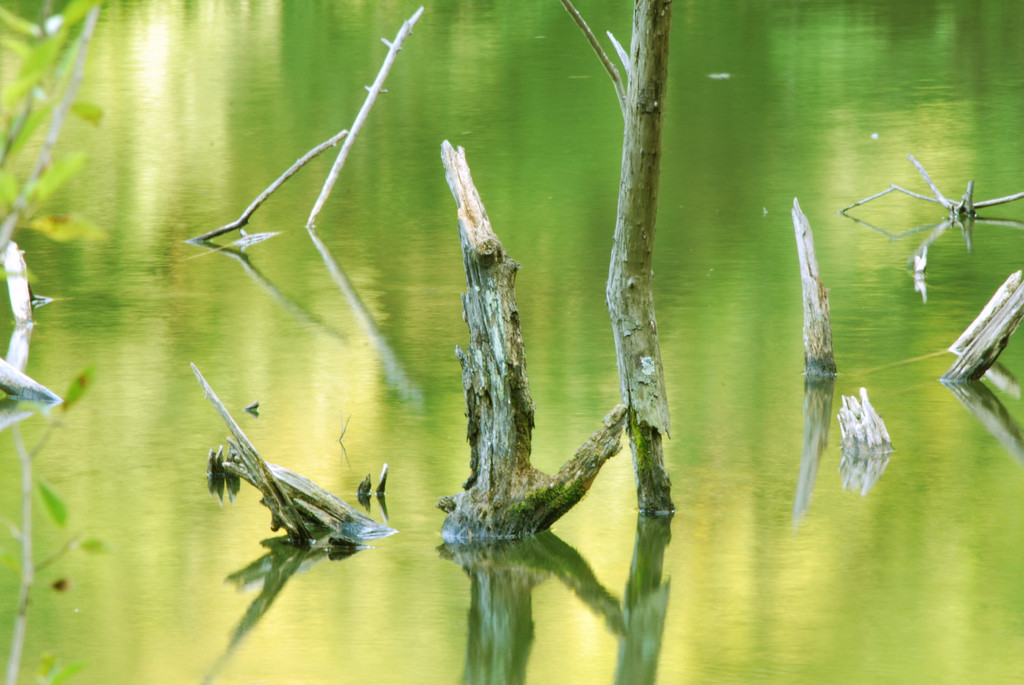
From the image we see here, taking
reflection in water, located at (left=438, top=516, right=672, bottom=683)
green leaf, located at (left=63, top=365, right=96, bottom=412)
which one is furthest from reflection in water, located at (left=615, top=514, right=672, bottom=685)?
green leaf, located at (left=63, top=365, right=96, bottom=412)

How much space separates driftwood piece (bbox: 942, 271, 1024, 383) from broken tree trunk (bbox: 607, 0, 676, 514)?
209 cm

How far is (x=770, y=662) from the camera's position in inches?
138

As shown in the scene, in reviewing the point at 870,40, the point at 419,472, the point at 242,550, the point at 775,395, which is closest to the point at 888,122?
the point at 870,40

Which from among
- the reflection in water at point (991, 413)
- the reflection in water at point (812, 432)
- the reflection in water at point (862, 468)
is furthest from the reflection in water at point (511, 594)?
the reflection in water at point (991, 413)

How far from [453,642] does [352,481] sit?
56.7 inches

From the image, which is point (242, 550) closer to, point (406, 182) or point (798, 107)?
point (406, 182)

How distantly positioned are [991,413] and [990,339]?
0.46 meters

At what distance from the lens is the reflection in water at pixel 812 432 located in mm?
4754

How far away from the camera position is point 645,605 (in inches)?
157

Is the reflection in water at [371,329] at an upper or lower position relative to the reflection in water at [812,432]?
lower

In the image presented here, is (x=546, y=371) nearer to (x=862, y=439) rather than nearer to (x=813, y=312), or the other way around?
(x=813, y=312)

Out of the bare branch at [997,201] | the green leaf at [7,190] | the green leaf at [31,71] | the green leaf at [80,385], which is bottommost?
the bare branch at [997,201]

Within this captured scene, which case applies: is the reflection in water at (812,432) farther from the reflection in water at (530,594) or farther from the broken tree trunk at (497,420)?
the broken tree trunk at (497,420)

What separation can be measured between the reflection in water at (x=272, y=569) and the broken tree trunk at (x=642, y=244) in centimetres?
98
